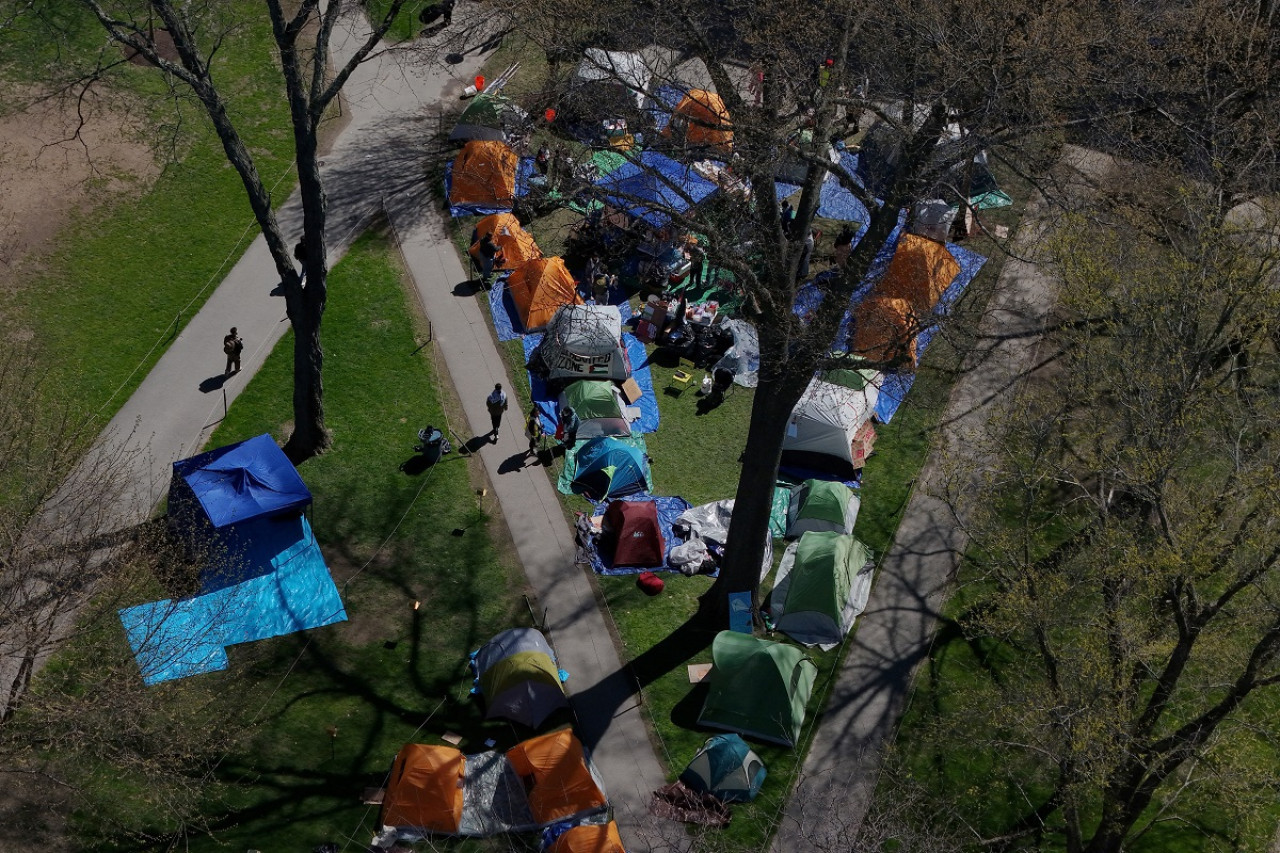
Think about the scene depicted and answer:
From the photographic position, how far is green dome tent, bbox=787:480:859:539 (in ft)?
78.7

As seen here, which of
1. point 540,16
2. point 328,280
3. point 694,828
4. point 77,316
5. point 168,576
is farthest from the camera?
point 328,280

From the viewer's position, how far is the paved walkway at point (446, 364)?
2072 centimetres

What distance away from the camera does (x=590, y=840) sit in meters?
17.7

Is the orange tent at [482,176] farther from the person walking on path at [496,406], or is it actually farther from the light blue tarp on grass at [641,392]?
the person walking on path at [496,406]

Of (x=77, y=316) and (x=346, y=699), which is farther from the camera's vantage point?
(x=77, y=316)

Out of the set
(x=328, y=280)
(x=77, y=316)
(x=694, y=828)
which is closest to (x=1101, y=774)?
(x=694, y=828)

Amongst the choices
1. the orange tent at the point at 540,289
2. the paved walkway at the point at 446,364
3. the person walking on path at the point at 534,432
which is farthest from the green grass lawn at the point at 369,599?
the orange tent at the point at 540,289

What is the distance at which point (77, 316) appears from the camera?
26.5 m

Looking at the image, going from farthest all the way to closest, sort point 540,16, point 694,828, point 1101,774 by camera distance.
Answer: point 540,16 → point 694,828 → point 1101,774

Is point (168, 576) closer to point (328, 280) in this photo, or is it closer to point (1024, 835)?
point (328, 280)

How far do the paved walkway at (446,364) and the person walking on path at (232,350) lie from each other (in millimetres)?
205

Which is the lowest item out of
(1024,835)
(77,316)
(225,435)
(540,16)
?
(1024,835)

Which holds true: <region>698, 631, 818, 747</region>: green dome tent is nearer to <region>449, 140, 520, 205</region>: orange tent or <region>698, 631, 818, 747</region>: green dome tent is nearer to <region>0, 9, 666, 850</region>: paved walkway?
<region>0, 9, 666, 850</region>: paved walkway

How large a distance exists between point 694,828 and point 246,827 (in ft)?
22.5
